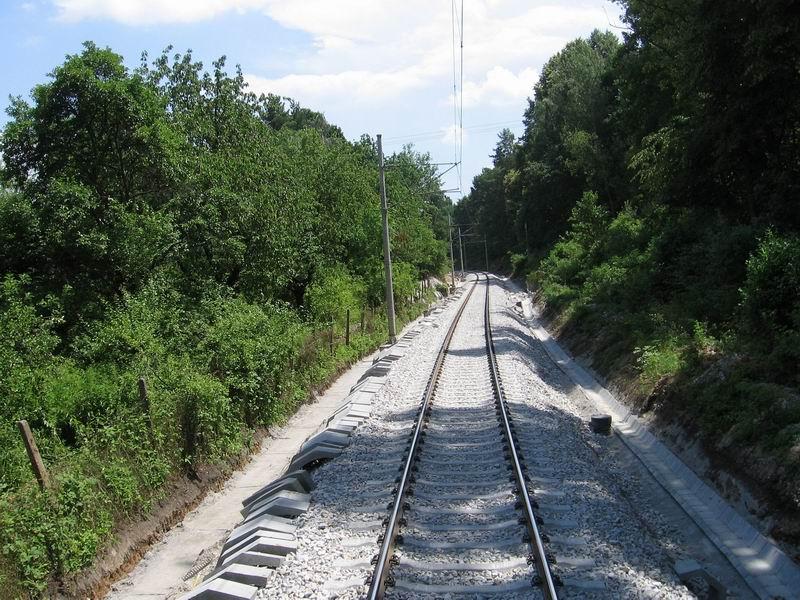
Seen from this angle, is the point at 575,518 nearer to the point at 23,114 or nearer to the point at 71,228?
the point at 71,228

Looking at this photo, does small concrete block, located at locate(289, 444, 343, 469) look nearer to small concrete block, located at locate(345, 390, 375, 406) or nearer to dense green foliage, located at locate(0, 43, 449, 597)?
dense green foliage, located at locate(0, 43, 449, 597)

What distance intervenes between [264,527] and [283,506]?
2.51ft

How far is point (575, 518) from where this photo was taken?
8297 millimetres

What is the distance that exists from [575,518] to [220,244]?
649 inches

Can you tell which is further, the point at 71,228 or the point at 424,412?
the point at 71,228

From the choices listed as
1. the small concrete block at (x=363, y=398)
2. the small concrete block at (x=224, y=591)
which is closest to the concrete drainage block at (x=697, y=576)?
the small concrete block at (x=224, y=591)

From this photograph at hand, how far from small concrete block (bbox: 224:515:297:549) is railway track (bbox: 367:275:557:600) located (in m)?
1.32

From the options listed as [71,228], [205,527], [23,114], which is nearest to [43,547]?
[205,527]

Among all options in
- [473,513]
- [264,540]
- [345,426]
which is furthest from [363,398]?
[264,540]

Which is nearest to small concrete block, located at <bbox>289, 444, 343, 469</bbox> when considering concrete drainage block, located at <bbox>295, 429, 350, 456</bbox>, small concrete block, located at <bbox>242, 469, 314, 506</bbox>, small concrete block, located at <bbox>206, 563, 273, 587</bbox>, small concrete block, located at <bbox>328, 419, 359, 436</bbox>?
concrete drainage block, located at <bbox>295, 429, 350, 456</bbox>

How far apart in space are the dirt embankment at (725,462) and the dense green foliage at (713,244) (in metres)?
0.05

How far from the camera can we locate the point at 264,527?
8.62 metres

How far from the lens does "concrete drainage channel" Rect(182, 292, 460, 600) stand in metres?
7.09

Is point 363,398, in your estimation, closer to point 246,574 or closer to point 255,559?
point 255,559
